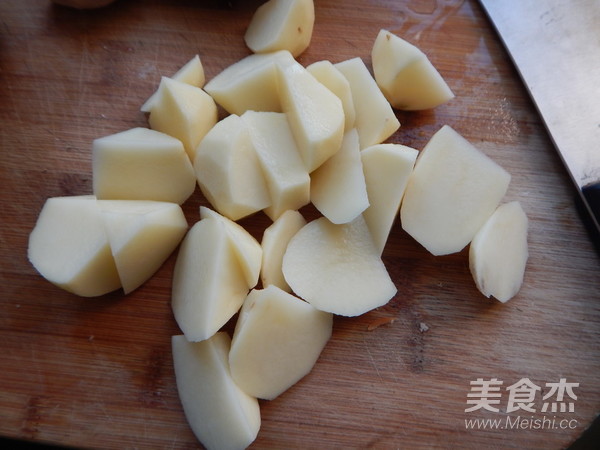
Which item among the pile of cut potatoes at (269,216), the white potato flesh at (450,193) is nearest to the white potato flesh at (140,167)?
the pile of cut potatoes at (269,216)

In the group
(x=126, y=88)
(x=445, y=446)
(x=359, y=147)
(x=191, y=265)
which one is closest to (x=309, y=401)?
(x=445, y=446)

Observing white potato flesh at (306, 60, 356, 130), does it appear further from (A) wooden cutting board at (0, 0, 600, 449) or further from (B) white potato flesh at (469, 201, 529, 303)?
(B) white potato flesh at (469, 201, 529, 303)

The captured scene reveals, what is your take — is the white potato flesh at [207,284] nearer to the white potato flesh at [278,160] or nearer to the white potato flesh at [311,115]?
the white potato flesh at [278,160]

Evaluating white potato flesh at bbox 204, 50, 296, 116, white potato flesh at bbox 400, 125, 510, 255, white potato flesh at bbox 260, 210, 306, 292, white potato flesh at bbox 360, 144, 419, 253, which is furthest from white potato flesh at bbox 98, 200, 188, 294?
white potato flesh at bbox 400, 125, 510, 255

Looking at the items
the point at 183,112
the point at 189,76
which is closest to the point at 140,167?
the point at 183,112

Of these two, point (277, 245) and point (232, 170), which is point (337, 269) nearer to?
point (277, 245)

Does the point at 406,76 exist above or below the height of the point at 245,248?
above

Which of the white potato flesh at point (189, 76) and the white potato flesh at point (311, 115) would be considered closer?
the white potato flesh at point (311, 115)
